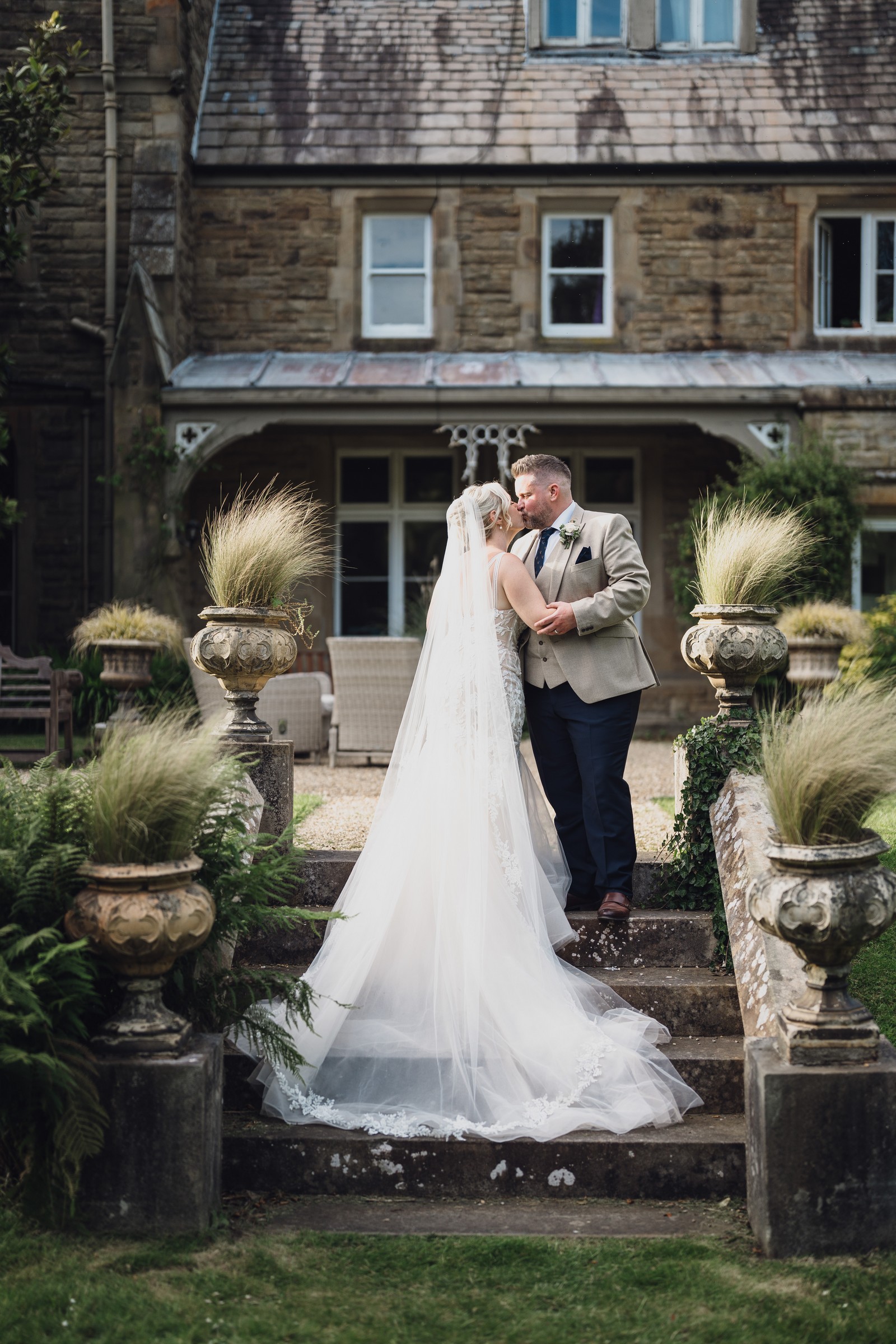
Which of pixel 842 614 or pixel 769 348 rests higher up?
pixel 769 348

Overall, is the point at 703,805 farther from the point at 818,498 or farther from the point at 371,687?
the point at 818,498

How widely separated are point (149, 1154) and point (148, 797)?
3.08 ft

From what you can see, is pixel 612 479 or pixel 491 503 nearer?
pixel 491 503

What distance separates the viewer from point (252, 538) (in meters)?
4.96

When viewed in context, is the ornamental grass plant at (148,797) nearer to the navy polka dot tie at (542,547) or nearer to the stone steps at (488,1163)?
the stone steps at (488,1163)

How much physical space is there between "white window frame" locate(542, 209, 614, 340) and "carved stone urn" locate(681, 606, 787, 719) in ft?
27.2

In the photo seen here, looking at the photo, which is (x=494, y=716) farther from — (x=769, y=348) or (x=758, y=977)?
(x=769, y=348)

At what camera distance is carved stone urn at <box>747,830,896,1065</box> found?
3.25m

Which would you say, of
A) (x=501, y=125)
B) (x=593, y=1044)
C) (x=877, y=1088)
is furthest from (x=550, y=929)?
(x=501, y=125)

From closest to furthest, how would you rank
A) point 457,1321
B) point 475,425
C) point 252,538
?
point 457,1321
point 252,538
point 475,425

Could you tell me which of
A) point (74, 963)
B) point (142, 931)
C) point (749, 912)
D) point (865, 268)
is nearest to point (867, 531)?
point (865, 268)

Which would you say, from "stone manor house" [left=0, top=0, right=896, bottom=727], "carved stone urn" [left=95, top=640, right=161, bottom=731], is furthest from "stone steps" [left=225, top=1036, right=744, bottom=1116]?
"stone manor house" [left=0, top=0, right=896, bottom=727]

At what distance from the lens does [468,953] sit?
4.02 m

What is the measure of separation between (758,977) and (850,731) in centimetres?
93
